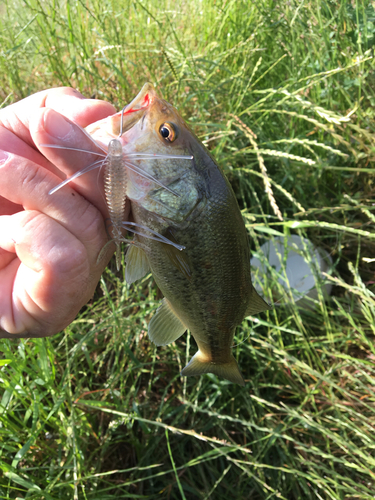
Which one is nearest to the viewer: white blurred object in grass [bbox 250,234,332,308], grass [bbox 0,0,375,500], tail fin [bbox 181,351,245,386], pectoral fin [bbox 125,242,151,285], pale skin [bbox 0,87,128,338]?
pale skin [bbox 0,87,128,338]

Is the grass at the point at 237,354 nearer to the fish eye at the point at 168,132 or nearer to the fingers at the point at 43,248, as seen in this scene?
the fingers at the point at 43,248

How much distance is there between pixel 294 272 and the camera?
10.4ft

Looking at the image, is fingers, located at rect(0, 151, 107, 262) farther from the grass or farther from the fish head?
the grass

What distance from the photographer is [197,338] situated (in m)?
1.60

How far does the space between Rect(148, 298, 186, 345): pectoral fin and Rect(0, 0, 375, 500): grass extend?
42 cm

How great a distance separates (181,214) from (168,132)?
0.30 metres

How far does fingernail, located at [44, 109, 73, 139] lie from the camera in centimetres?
119

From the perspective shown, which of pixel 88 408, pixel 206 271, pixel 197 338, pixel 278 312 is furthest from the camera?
pixel 278 312

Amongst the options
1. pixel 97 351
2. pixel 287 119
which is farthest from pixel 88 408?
pixel 287 119

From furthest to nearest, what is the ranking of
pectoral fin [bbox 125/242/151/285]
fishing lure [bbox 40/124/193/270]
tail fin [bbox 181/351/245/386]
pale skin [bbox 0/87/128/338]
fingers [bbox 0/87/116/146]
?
tail fin [bbox 181/351/245/386], fingers [bbox 0/87/116/146], pectoral fin [bbox 125/242/151/285], pale skin [bbox 0/87/128/338], fishing lure [bbox 40/124/193/270]

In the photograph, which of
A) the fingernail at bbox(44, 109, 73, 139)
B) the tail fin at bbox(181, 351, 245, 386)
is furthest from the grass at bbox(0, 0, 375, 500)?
the fingernail at bbox(44, 109, 73, 139)

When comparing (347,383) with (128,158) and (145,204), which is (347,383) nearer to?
(145,204)

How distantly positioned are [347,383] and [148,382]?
139 cm

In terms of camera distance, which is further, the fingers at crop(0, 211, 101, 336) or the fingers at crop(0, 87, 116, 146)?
the fingers at crop(0, 87, 116, 146)
